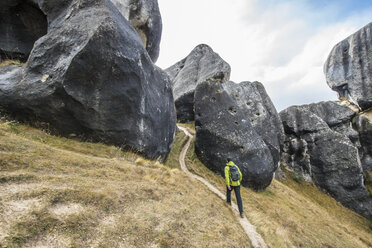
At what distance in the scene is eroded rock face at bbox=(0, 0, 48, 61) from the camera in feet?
49.6

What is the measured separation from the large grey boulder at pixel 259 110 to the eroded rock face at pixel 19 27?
844 inches

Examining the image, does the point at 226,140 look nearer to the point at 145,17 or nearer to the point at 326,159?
the point at 145,17

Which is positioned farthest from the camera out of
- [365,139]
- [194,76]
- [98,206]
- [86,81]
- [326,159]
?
[194,76]

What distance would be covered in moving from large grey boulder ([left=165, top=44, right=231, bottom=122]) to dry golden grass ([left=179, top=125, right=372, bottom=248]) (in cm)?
1295

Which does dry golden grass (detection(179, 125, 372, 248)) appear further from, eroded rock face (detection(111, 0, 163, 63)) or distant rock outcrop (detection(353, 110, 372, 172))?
eroded rock face (detection(111, 0, 163, 63))

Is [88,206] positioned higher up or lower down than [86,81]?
lower down

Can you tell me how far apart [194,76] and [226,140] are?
21.4 metres

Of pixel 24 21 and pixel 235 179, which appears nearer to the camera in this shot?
pixel 235 179

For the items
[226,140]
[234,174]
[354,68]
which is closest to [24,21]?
[226,140]

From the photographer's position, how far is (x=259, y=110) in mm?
22844

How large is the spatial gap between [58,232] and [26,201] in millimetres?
1211

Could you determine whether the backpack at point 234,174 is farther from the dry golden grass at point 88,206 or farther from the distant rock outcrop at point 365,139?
the distant rock outcrop at point 365,139

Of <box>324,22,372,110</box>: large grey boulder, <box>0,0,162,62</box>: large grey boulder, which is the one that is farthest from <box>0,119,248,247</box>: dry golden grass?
<box>324,22,372,110</box>: large grey boulder

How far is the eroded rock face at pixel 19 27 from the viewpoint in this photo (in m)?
15.1
